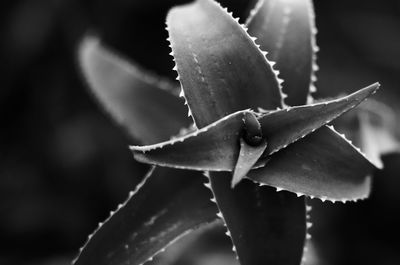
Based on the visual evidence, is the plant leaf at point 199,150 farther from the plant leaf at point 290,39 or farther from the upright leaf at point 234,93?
the plant leaf at point 290,39

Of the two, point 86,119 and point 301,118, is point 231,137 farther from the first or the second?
point 86,119

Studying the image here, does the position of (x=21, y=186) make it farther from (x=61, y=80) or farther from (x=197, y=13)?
(x=197, y=13)

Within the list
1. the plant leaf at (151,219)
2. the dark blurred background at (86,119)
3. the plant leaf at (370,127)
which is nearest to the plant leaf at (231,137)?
the plant leaf at (151,219)

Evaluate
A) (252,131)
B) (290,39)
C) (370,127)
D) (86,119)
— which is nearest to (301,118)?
(252,131)

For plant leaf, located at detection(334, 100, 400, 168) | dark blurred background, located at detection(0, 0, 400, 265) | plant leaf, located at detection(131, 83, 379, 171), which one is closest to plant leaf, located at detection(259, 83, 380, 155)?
plant leaf, located at detection(131, 83, 379, 171)

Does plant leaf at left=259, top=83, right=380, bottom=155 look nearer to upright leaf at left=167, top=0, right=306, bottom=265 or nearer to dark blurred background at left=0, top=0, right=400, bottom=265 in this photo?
upright leaf at left=167, top=0, right=306, bottom=265

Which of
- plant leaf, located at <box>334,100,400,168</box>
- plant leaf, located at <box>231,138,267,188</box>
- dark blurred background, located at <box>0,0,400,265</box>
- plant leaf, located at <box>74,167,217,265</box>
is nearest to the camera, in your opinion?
plant leaf, located at <box>231,138,267,188</box>
